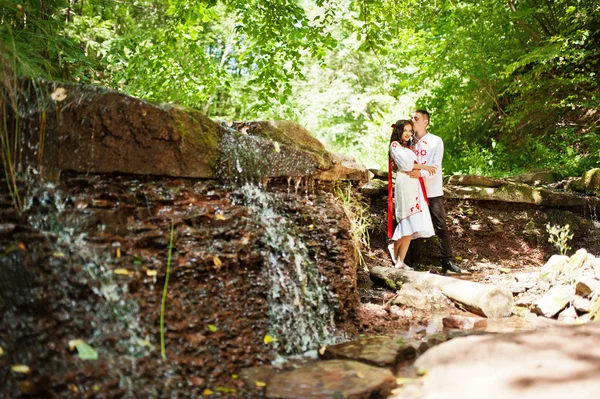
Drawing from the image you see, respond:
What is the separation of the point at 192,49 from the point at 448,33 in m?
5.93

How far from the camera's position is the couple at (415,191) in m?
6.58

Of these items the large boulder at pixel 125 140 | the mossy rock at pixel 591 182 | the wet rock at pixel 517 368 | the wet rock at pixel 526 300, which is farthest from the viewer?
the mossy rock at pixel 591 182

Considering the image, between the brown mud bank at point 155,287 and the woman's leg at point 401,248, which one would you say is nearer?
the brown mud bank at point 155,287

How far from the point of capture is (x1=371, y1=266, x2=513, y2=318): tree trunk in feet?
17.1

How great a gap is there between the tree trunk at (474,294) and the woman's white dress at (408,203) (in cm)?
83

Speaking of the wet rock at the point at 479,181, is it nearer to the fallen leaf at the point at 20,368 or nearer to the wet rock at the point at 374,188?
the wet rock at the point at 374,188

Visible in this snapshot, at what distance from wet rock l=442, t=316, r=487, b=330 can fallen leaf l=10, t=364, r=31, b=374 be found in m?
3.72

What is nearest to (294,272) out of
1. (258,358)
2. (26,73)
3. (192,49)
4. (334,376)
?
(258,358)

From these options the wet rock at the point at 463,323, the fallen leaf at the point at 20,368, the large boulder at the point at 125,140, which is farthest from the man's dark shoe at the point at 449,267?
the fallen leaf at the point at 20,368

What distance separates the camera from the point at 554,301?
5.32 metres

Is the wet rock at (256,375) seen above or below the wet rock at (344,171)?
below

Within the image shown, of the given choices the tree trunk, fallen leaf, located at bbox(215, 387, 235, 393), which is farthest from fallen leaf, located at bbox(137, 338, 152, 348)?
the tree trunk

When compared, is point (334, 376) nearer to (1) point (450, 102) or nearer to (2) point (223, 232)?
(2) point (223, 232)

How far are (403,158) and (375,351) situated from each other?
3.48 metres
